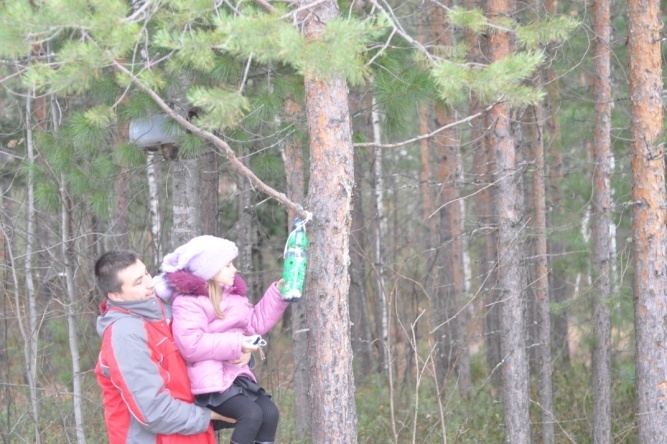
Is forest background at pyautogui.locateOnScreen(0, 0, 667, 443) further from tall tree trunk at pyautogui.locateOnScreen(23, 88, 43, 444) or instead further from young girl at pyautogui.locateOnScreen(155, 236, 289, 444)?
young girl at pyautogui.locateOnScreen(155, 236, 289, 444)

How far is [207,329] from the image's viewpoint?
4.01 meters

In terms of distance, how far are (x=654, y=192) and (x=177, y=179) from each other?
428cm

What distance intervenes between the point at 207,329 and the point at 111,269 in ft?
1.96

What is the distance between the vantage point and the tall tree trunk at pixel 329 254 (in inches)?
169

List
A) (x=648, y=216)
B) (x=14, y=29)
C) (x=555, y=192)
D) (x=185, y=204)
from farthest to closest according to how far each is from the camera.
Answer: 1. (x=555, y=192)
2. (x=648, y=216)
3. (x=185, y=204)
4. (x=14, y=29)

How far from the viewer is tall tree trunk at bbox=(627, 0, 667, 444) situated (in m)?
7.09

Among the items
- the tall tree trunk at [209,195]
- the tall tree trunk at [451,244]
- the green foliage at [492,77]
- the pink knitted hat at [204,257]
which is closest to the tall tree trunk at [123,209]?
the tall tree trunk at [209,195]

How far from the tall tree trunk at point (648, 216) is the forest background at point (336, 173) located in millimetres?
19

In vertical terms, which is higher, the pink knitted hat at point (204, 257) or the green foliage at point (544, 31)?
the green foliage at point (544, 31)

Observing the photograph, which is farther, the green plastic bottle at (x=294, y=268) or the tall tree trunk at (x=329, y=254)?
the tall tree trunk at (x=329, y=254)

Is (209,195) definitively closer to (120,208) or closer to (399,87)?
(399,87)

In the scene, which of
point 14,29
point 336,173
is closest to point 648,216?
point 336,173

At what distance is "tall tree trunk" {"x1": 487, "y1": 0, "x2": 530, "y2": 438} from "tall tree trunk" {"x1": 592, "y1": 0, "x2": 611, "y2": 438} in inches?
37.2

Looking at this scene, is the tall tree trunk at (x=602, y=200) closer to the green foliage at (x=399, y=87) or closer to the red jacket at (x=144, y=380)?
the green foliage at (x=399, y=87)
